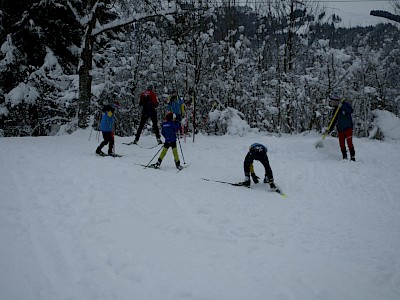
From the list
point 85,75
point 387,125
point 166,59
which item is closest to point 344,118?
point 387,125

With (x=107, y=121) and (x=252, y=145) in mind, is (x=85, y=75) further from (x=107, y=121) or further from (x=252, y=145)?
(x=252, y=145)

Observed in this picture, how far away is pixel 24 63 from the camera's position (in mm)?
15438

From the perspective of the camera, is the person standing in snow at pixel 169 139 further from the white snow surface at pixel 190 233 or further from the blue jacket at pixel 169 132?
the white snow surface at pixel 190 233

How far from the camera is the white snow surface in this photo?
355cm

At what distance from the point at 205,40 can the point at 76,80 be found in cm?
649

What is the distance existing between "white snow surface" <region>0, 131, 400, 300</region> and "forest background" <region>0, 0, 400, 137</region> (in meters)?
6.41

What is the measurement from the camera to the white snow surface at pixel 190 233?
3.55 metres

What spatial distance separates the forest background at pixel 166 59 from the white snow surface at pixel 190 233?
252 inches

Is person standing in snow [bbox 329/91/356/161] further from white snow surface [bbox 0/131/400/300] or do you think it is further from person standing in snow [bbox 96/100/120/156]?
person standing in snow [bbox 96/100/120/156]

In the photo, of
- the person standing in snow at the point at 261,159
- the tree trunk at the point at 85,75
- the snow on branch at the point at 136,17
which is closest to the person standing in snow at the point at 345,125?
the person standing in snow at the point at 261,159

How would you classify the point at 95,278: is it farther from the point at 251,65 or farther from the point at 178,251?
the point at 251,65

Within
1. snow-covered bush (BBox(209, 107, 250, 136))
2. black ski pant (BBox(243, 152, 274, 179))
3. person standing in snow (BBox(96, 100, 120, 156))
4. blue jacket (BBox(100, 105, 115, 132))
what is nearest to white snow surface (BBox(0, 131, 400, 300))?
black ski pant (BBox(243, 152, 274, 179))

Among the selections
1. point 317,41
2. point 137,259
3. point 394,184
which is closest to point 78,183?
point 137,259

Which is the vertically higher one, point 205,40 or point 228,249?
point 205,40
